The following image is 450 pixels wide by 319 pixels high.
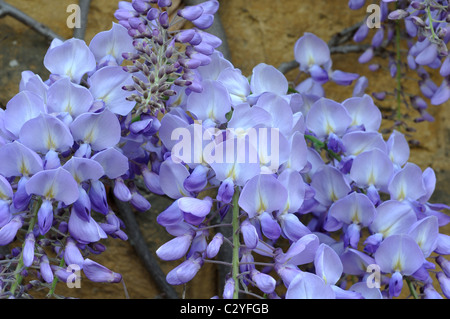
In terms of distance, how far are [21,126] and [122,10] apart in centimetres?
21

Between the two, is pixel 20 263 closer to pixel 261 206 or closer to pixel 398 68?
pixel 261 206

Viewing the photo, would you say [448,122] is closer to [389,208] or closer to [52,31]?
[389,208]

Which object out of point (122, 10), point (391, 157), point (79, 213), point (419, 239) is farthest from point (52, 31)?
point (419, 239)

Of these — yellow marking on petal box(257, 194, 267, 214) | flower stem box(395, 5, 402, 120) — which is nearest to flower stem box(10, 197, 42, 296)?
yellow marking on petal box(257, 194, 267, 214)

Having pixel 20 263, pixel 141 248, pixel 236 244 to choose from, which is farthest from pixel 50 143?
pixel 141 248

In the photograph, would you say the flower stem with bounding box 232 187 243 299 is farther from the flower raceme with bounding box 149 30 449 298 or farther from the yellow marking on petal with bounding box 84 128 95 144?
the yellow marking on petal with bounding box 84 128 95 144

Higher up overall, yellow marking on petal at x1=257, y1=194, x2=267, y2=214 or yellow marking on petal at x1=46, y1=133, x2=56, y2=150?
yellow marking on petal at x1=46, y1=133, x2=56, y2=150

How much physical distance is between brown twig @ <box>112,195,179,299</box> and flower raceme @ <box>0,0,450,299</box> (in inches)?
10.4

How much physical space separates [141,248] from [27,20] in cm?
47

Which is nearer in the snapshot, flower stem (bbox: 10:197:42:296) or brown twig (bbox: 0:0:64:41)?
flower stem (bbox: 10:197:42:296)

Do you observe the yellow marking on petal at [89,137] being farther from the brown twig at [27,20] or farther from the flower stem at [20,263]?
the brown twig at [27,20]

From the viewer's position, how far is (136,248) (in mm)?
1273

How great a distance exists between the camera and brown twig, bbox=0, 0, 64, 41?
4.16ft

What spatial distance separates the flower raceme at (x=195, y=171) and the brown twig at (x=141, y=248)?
10.4 inches
